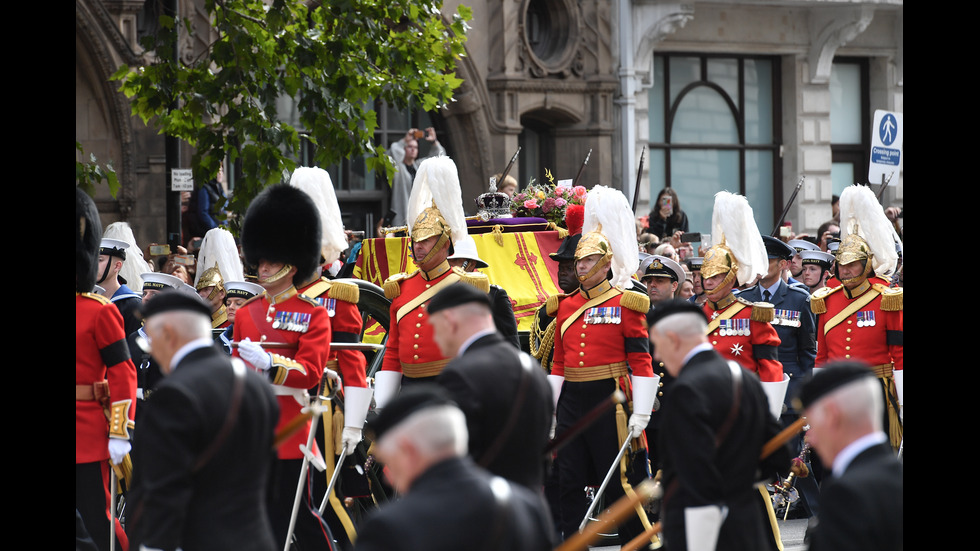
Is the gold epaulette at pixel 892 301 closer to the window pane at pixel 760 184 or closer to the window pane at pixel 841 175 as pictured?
the window pane at pixel 760 184

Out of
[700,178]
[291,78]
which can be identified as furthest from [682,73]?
[291,78]

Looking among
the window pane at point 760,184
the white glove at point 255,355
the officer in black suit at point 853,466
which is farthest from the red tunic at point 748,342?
the window pane at point 760,184

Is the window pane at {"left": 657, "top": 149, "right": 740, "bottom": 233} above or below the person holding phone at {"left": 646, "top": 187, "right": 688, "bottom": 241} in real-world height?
above

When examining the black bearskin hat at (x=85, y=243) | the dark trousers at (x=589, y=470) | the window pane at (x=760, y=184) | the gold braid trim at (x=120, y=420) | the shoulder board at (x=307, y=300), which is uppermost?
the window pane at (x=760, y=184)

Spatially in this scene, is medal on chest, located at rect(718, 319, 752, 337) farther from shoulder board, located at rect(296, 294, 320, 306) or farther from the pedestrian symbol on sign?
the pedestrian symbol on sign

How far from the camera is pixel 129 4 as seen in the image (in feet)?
52.1

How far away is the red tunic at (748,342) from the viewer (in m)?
8.92

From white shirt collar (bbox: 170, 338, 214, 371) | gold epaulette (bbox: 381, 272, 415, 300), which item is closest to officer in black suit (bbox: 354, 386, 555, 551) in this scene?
white shirt collar (bbox: 170, 338, 214, 371)

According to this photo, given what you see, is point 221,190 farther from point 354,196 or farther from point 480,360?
point 480,360

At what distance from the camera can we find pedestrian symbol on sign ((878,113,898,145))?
1516cm

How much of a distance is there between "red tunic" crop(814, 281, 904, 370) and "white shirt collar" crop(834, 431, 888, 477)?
5.40 meters

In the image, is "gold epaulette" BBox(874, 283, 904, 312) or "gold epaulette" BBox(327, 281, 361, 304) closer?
"gold epaulette" BBox(327, 281, 361, 304)

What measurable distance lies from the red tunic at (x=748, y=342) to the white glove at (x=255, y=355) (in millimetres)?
3207
